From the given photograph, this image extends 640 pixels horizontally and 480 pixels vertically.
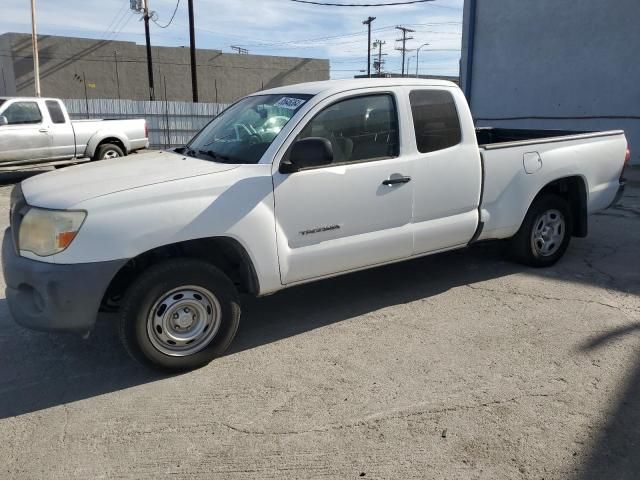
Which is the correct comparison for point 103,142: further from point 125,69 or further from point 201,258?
point 125,69

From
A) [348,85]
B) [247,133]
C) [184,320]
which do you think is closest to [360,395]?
[184,320]

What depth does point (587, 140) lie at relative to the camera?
5.73 m

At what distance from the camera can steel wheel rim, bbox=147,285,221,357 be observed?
358cm

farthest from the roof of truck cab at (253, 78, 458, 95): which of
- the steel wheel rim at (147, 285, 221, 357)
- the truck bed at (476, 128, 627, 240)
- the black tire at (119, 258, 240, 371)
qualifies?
the steel wheel rim at (147, 285, 221, 357)

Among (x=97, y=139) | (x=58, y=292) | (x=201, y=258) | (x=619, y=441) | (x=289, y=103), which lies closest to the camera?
(x=619, y=441)

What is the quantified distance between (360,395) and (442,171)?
2109 mm

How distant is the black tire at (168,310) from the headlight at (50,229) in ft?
1.61

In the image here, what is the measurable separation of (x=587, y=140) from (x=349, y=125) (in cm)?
295

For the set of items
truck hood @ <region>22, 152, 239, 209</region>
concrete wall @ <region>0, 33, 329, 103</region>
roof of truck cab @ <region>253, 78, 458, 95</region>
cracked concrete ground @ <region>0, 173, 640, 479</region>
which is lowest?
cracked concrete ground @ <region>0, 173, 640, 479</region>

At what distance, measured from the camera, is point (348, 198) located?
13.6 feet

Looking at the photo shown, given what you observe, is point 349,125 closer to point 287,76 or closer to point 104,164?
point 104,164

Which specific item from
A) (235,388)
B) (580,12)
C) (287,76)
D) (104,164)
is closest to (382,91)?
(104,164)

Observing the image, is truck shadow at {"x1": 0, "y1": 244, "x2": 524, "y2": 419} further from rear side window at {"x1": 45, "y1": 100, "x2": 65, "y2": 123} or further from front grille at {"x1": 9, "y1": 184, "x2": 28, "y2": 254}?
rear side window at {"x1": 45, "y1": 100, "x2": 65, "y2": 123}

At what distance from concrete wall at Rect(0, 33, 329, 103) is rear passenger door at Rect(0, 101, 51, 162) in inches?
1055
